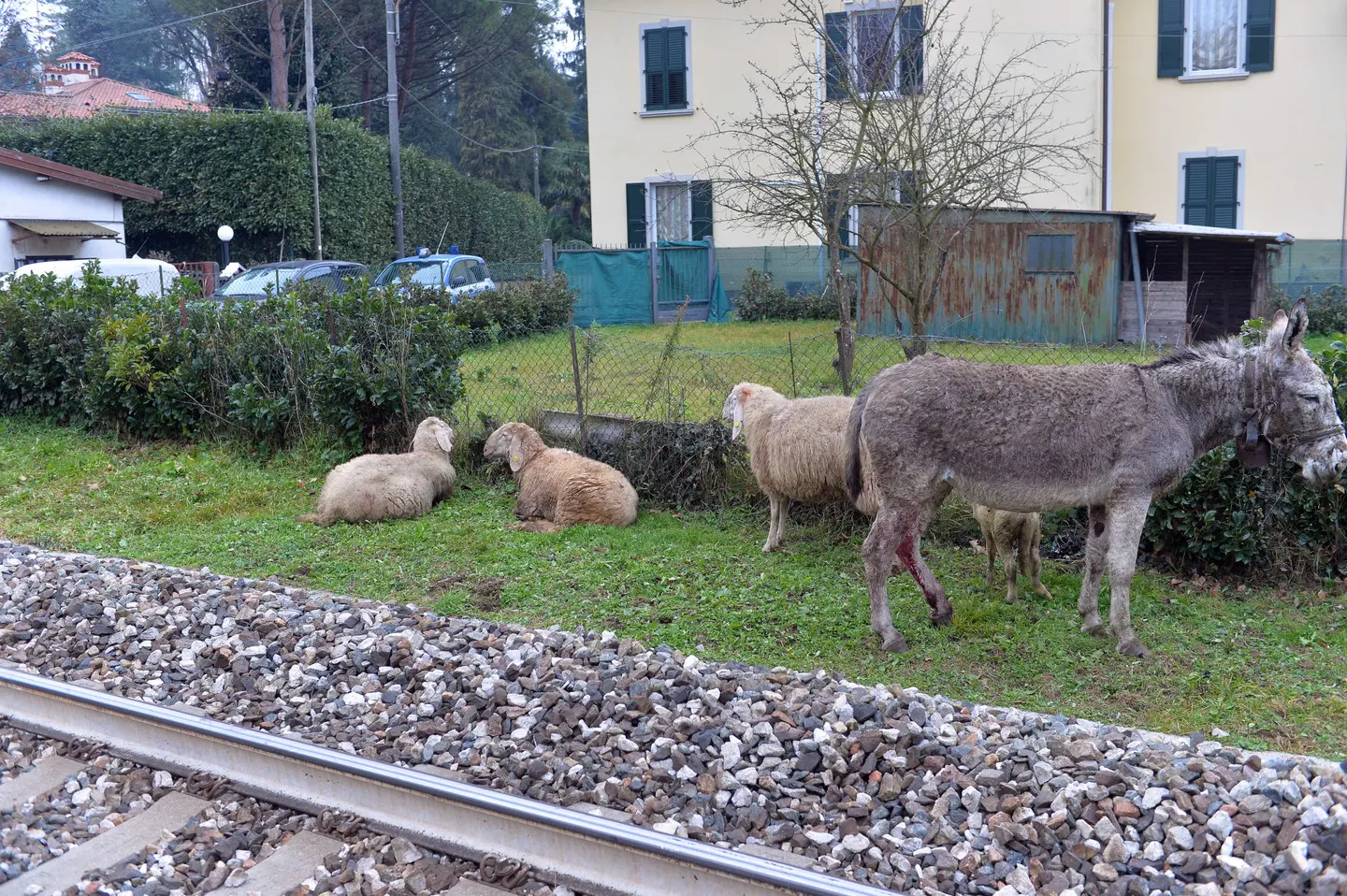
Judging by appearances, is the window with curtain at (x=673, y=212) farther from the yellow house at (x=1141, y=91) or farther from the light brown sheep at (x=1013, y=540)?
the light brown sheep at (x=1013, y=540)

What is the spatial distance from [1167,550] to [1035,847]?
4282 mm

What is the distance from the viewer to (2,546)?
8.95 m

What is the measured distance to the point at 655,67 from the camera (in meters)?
26.2

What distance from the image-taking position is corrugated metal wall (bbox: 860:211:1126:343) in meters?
19.3

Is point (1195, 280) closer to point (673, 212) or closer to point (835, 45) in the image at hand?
point (835, 45)

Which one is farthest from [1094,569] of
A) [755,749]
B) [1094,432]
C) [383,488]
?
[383,488]

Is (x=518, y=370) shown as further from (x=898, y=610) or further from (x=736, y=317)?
(x=736, y=317)

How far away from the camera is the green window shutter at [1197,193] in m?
24.4

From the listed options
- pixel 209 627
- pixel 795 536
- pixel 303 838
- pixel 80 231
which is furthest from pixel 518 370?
pixel 80 231

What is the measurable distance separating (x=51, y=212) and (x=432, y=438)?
20862 mm

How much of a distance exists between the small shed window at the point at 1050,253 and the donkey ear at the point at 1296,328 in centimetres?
1378

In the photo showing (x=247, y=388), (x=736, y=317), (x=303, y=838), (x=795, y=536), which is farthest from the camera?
(x=736, y=317)

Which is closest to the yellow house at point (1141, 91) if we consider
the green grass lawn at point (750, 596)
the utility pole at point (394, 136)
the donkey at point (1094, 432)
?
the utility pole at point (394, 136)

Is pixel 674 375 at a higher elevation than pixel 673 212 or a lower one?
lower
